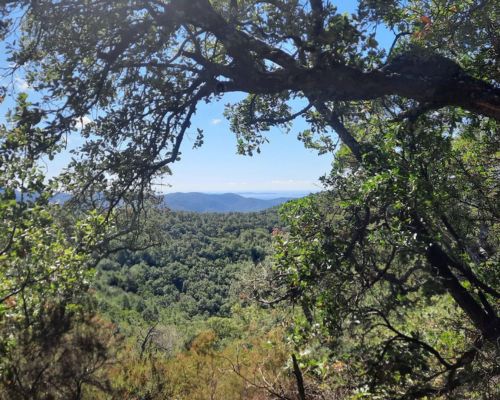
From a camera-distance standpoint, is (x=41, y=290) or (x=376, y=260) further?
(x=41, y=290)

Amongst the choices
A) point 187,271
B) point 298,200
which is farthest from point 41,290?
point 187,271

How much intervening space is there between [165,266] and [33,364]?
88388mm

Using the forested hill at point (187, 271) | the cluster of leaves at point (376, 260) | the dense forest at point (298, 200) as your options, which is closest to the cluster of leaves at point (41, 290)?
the dense forest at point (298, 200)

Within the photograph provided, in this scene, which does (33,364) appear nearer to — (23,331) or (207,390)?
(23,331)

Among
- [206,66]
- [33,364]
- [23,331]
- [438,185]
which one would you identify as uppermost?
[206,66]

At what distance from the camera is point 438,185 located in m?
4.27

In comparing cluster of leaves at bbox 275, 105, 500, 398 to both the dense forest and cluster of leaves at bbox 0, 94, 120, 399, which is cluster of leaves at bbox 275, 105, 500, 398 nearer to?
the dense forest

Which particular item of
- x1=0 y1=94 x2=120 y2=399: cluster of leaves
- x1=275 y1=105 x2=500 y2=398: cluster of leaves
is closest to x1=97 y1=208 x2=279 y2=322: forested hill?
x1=0 y1=94 x2=120 y2=399: cluster of leaves

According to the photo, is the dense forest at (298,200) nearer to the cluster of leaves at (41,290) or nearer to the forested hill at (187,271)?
the cluster of leaves at (41,290)

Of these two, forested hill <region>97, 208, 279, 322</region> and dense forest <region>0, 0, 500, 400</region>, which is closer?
dense forest <region>0, 0, 500, 400</region>

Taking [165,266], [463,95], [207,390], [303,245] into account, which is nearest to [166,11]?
[303,245]

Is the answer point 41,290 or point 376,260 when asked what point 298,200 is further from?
point 41,290

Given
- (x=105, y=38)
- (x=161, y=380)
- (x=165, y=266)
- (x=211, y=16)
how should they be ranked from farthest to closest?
1. (x=165, y=266)
2. (x=161, y=380)
3. (x=105, y=38)
4. (x=211, y=16)

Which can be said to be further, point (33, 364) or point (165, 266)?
point (165, 266)
